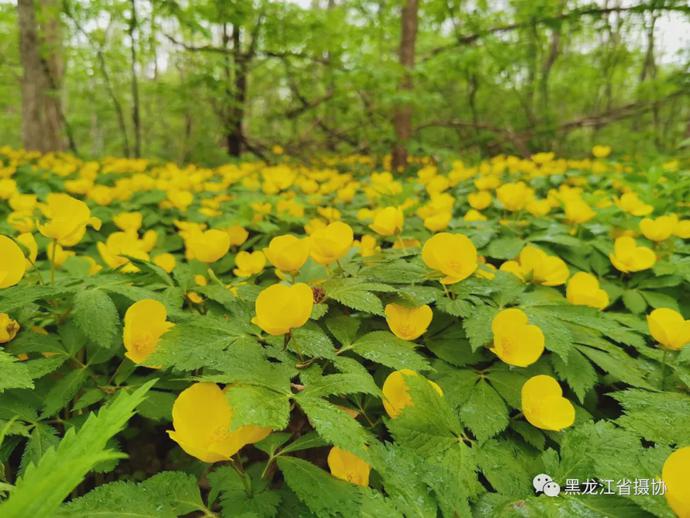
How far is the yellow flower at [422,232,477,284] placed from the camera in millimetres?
1233

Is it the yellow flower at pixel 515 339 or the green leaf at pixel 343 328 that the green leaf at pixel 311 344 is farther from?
the yellow flower at pixel 515 339

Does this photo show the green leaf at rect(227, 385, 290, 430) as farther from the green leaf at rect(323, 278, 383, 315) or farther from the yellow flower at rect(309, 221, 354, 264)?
the yellow flower at rect(309, 221, 354, 264)

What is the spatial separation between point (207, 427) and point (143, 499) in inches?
6.2

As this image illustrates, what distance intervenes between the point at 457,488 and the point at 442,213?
1358 mm

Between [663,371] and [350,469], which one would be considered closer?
[350,469]

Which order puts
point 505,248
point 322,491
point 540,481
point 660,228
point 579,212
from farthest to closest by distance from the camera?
point 579,212, point 505,248, point 660,228, point 540,481, point 322,491

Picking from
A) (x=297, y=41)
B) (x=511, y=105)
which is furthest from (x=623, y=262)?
(x=511, y=105)

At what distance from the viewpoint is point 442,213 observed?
6.53ft

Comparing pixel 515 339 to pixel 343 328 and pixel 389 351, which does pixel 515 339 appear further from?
pixel 343 328

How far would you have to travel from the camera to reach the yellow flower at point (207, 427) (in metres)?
0.77

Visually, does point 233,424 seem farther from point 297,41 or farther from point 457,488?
point 297,41

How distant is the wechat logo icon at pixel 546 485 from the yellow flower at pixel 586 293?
0.71 meters

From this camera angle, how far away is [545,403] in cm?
100

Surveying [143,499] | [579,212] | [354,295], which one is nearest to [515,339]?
[354,295]
